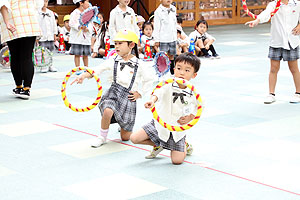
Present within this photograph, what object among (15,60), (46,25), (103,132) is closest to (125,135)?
(103,132)

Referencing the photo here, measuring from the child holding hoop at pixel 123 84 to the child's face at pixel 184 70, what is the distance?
2.38 feet

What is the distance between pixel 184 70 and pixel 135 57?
92 cm

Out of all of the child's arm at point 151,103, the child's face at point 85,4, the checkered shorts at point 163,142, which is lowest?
the checkered shorts at point 163,142

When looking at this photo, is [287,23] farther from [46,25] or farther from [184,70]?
[46,25]

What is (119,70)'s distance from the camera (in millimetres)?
5707

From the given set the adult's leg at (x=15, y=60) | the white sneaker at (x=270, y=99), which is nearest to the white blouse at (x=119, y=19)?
the adult's leg at (x=15, y=60)

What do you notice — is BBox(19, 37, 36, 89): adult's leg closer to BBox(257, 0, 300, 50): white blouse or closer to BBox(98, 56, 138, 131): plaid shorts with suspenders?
BBox(98, 56, 138, 131): plaid shorts with suspenders

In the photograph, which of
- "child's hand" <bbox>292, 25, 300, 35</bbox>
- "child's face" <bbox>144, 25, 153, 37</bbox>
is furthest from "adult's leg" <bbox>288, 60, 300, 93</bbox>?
"child's face" <bbox>144, 25, 153, 37</bbox>

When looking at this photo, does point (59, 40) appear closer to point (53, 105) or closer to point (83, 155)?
point (53, 105)

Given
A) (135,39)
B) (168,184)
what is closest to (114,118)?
(135,39)

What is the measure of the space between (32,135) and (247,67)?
5600 millimetres

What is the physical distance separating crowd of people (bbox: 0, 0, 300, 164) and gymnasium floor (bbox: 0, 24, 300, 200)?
228 millimetres

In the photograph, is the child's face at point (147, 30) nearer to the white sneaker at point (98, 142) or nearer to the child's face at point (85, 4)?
the child's face at point (85, 4)

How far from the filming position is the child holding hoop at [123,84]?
5660 millimetres
